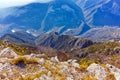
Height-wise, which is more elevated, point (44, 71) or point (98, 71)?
point (44, 71)

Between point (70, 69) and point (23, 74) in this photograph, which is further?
point (70, 69)

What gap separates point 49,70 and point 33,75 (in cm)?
581

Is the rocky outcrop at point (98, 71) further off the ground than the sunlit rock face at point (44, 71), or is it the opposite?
the sunlit rock face at point (44, 71)

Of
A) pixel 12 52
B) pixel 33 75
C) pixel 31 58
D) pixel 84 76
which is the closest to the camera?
pixel 33 75

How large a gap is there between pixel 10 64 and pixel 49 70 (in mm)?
10966

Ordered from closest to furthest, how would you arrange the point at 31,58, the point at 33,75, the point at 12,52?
the point at 33,75 < the point at 31,58 < the point at 12,52

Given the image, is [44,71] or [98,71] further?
[98,71]

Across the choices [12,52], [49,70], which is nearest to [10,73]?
[49,70]

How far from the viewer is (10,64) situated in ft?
306

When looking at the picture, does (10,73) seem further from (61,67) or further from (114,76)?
(114,76)

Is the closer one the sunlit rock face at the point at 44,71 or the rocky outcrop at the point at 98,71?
the sunlit rock face at the point at 44,71

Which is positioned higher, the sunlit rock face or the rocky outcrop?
A: the sunlit rock face

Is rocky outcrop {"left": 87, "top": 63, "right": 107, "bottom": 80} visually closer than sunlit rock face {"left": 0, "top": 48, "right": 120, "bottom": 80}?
No

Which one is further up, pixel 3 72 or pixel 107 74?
pixel 3 72
